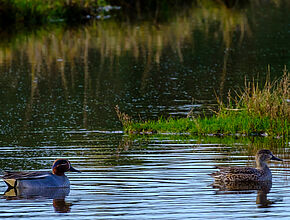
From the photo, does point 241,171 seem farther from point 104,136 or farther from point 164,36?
point 164,36

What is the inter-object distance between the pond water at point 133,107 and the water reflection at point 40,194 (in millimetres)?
52

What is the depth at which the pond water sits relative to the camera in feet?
40.1

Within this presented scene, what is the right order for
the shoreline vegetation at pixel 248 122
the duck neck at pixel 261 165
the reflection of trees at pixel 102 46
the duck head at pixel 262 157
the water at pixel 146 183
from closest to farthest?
the water at pixel 146 183
the duck neck at pixel 261 165
the duck head at pixel 262 157
the shoreline vegetation at pixel 248 122
the reflection of trees at pixel 102 46

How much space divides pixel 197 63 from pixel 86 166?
59.0 ft

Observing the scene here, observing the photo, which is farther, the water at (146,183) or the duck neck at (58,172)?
the duck neck at (58,172)

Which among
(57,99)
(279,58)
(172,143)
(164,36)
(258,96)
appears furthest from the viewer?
Answer: (164,36)

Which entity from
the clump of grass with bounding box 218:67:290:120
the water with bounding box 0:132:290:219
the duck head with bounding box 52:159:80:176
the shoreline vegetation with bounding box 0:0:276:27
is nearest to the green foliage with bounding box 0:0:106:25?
the shoreline vegetation with bounding box 0:0:276:27

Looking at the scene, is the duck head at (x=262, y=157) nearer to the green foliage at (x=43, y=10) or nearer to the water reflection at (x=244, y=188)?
the water reflection at (x=244, y=188)

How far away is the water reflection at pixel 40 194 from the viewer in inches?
496

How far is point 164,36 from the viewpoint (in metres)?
41.7

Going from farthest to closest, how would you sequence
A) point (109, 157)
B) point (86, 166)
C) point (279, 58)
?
point (279, 58), point (109, 157), point (86, 166)

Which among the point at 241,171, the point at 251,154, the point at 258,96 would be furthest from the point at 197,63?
the point at 241,171

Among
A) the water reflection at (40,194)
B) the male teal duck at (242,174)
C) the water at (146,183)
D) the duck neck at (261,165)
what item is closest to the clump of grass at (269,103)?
the water at (146,183)

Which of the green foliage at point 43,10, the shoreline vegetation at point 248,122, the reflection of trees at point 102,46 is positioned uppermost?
the green foliage at point 43,10
